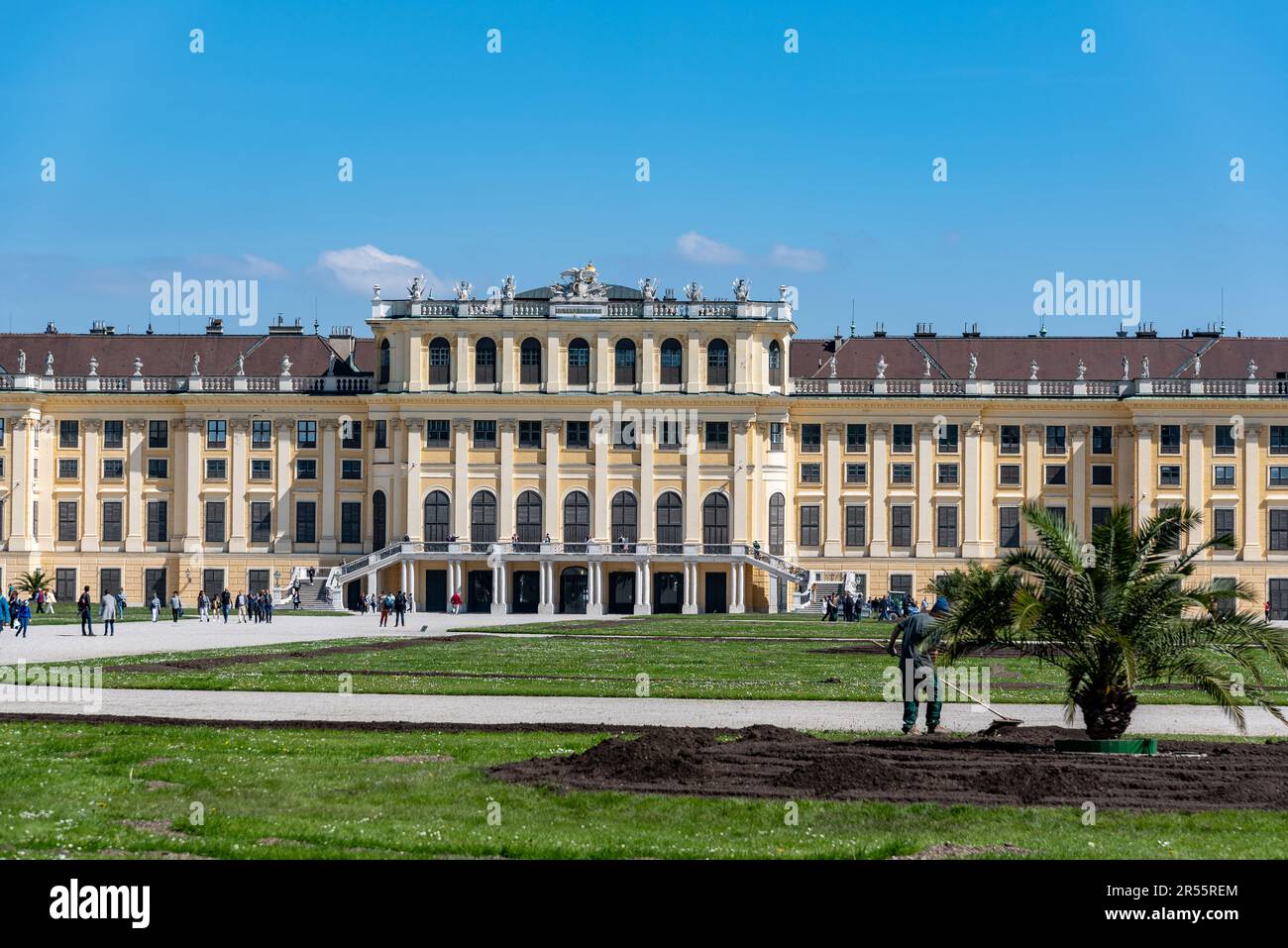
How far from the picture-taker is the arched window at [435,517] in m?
84.6

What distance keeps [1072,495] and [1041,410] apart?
4.48m

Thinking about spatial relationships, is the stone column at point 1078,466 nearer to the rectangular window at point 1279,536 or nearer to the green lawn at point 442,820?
the rectangular window at point 1279,536

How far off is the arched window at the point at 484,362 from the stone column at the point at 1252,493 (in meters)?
36.8

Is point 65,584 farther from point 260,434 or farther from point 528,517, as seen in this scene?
point 528,517

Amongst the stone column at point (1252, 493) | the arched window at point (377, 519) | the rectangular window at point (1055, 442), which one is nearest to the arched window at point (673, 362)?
the arched window at point (377, 519)

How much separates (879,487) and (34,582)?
133 ft

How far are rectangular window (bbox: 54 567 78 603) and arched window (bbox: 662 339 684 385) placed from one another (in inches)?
1225

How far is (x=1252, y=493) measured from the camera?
83.6 meters

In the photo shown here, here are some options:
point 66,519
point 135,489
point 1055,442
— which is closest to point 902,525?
point 1055,442

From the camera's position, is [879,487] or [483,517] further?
[879,487]

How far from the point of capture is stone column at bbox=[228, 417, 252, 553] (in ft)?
281

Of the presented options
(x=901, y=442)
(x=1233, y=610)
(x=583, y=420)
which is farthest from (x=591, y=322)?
(x=1233, y=610)
